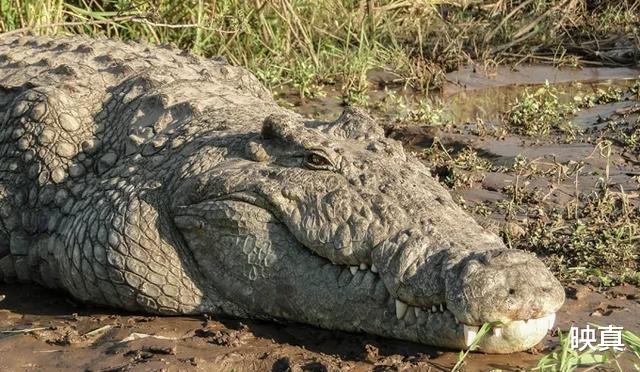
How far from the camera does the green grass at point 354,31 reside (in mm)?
8273

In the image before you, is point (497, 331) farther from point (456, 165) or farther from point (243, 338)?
point (456, 165)

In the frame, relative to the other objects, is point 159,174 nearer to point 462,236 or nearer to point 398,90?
point 462,236

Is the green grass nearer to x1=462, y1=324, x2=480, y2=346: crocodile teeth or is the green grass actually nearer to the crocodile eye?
the crocodile eye

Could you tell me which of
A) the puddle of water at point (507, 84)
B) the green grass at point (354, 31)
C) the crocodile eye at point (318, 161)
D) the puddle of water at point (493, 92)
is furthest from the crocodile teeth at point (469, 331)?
the puddle of water at point (507, 84)

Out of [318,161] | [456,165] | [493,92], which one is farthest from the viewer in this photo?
[493,92]

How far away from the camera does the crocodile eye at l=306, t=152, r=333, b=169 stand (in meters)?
4.40

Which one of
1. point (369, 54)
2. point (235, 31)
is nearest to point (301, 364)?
point (235, 31)

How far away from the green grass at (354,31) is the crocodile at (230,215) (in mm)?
1774

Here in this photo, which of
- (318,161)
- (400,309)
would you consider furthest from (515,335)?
(318,161)

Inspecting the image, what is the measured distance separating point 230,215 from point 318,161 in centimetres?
43

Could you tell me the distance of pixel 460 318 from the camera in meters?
3.73

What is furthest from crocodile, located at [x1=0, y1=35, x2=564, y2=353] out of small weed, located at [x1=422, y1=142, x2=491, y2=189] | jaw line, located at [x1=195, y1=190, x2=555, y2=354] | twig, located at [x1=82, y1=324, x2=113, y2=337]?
small weed, located at [x1=422, y1=142, x2=491, y2=189]

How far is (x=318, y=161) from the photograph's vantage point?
443 centimetres

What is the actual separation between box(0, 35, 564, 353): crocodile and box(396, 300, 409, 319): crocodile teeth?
2 cm
